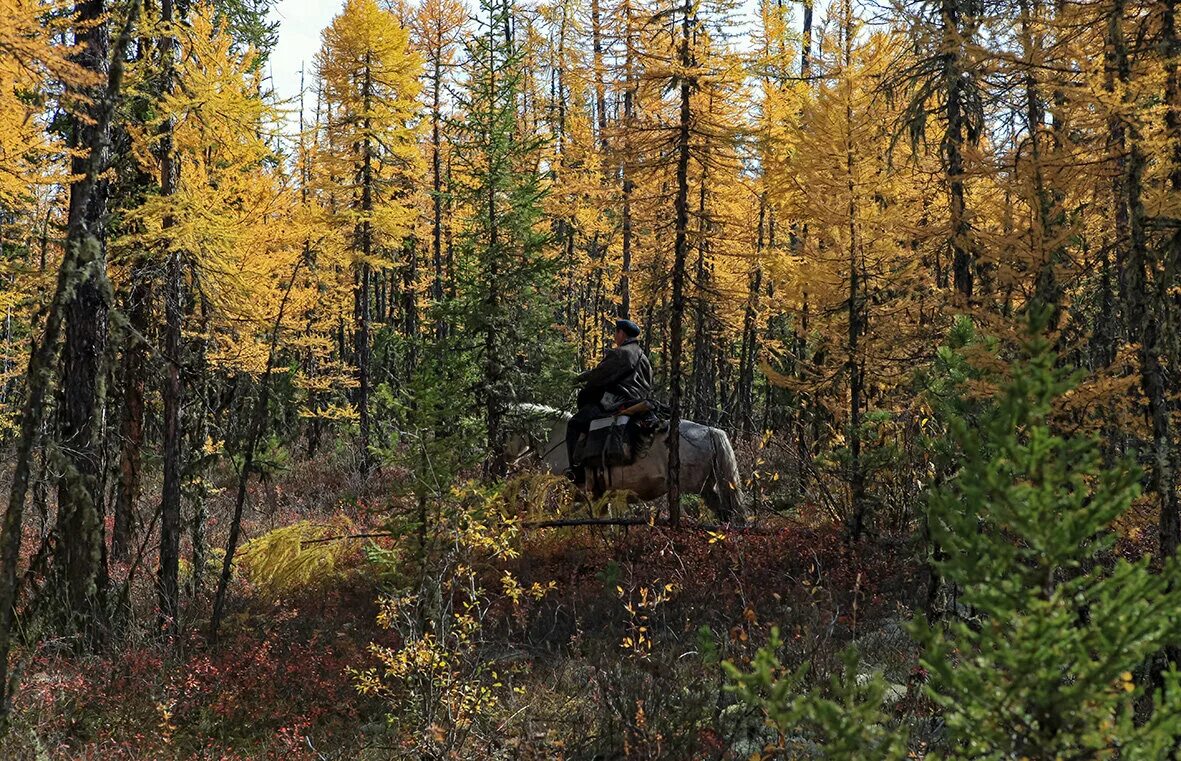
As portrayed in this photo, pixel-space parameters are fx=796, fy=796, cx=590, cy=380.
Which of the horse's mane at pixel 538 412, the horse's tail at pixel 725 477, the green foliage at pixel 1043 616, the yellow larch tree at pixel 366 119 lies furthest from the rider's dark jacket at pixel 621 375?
the green foliage at pixel 1043 616

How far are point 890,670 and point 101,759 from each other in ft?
20.0

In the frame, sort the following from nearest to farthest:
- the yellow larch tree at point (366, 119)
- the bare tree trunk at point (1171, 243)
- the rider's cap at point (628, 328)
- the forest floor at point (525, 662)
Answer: the forest floor at point (525, 662) < the bare tree trunk at point (1171, 243) < the rider's cap at point (628, 328) < the yellow larch tree at point (366, 119)

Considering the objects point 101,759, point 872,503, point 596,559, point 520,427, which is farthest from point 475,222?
point 101,759

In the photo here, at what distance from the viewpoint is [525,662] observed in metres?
7.51

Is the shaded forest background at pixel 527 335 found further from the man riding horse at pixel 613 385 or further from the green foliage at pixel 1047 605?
the man riding horse at pixel 613 385

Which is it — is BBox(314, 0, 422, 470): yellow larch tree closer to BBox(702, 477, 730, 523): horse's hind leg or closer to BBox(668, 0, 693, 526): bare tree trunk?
BBox(702, 477, 730, 523): horse's hind leg

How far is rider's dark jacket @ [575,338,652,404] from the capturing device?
38.9 ft

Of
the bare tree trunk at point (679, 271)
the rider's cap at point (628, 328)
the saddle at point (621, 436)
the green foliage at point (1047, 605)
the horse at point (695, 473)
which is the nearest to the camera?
the green foliage at point (1047, 605)

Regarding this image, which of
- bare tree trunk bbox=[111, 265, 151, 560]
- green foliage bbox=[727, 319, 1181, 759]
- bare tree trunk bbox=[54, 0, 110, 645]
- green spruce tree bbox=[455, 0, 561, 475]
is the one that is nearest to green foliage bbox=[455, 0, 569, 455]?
green spruce tree bbox=[455, 0, 561, 475]

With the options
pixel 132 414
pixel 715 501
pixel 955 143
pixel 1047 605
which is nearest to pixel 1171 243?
pixel 955 143

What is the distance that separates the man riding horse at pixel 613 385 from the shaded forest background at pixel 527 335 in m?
0.66

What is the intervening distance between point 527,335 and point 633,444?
10.4ft

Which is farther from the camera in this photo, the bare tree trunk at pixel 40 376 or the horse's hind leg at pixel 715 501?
the horse's hind leg at pixel 715 501

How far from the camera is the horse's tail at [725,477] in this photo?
11.9 meters
